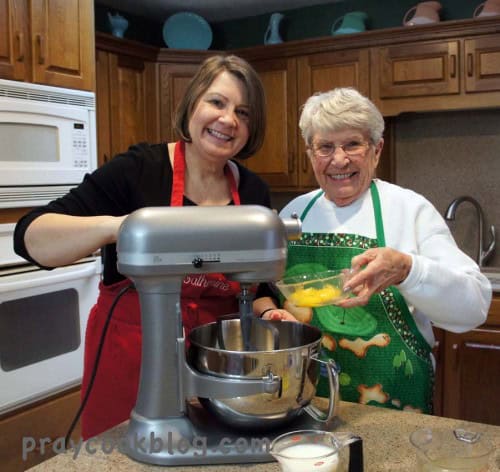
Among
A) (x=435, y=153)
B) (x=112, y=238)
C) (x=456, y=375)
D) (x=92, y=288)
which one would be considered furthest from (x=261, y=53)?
(x=112, y=238)

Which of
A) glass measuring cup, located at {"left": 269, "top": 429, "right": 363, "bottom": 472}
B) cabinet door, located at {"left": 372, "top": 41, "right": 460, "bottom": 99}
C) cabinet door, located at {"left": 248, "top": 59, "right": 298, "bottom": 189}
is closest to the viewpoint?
glass measuring cup, located at {"left": 269, "top": 429, "right": 363, "bottom": 472}

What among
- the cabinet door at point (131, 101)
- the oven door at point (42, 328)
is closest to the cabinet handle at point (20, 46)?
the oven door at point (42, 328)

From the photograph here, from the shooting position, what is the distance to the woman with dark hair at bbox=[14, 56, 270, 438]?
49.0 inches

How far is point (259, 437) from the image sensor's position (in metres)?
0.95

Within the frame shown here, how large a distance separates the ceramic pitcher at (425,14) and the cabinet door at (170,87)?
47.4 inches

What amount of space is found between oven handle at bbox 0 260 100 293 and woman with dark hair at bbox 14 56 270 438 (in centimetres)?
79

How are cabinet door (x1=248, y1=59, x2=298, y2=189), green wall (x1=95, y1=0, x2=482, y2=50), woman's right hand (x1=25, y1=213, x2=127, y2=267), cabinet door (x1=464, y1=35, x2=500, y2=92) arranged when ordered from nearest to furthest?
woman's right hand (x1=25, y1=213, x2=127, y2=267) → cabinet door (x1=464, y1=35, x2=500, y2=92) → green wall (x1=95, y1=0, x2=482, y2=50) → cabinet door (x1=248, y1=59, x2=298, y2=189)

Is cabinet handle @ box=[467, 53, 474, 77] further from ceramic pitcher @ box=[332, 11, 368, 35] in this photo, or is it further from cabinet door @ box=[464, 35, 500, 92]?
ceramic pitcher @ box=[332, 11, 368, 35]

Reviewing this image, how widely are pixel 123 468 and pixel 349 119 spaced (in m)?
0.92

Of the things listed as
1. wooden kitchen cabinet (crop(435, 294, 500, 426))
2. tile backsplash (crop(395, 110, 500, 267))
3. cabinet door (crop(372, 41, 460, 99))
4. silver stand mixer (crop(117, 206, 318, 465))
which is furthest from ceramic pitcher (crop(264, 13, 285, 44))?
silver stand mixer (crop(117, 206, 318, 465))

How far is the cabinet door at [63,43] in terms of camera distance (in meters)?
2.14

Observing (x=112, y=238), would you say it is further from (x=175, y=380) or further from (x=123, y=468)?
(x=123, y=468)

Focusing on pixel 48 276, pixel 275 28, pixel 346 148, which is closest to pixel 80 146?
pixel 48 276

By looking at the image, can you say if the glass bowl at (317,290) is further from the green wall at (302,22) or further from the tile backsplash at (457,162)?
the green wall at (302,22)
